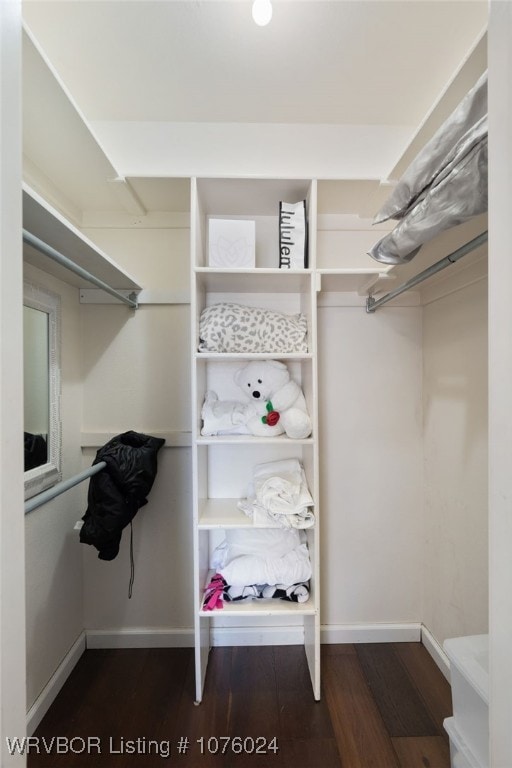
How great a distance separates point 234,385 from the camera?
1609mm

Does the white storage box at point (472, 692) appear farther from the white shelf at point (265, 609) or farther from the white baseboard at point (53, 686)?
the white baseboard at point (53, 686)

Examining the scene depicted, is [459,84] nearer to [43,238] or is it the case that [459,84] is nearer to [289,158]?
[289,158]

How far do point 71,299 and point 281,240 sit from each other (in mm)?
1005

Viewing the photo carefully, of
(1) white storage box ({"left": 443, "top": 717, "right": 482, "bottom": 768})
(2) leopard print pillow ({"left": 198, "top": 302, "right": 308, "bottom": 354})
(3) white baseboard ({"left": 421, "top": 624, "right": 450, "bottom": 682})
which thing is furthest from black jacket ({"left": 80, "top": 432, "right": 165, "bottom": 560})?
(3) white baseboard ({"left": 421, "top": 624, "right": 450, "bottom": 682})

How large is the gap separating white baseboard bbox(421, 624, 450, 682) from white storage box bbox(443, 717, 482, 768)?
0.69 metres

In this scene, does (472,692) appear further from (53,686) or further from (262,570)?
(53,686)

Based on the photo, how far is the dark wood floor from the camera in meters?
1.16

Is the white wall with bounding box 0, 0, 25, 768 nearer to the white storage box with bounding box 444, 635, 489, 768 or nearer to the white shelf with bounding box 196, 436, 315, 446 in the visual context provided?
the white shelf with bounding box 196, 436, 315, 446

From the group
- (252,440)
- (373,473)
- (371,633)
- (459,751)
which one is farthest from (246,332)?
(371,633)

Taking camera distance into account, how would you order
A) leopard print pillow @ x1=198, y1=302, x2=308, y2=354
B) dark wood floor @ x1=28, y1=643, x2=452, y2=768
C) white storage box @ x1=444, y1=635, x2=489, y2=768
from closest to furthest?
white storage box @ x1=444, y1=635, x2=489, y2=768, dark wood floor @ x1=28, y1=643, x2=452, y2=768, leopard print pillow @ x1=198, y1=302, x2=308, y2=354

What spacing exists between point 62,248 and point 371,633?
220 centimetres

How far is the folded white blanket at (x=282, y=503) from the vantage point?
133 cm

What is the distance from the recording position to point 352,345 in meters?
1.66

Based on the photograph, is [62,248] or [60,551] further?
[60,551]
